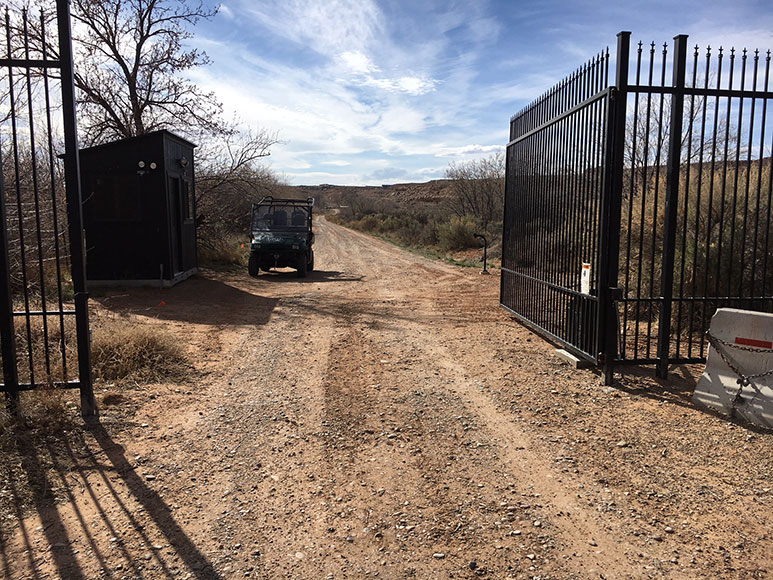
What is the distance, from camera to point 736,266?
751 centimetres

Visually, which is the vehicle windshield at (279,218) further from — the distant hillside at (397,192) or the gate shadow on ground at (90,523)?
the distant hillside at (397,192)

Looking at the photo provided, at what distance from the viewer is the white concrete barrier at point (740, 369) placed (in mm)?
4691

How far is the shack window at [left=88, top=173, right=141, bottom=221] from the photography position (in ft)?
39.0

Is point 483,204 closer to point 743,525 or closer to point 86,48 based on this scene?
point 86,48

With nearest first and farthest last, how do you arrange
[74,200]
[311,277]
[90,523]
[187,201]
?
[90,523] < [74,200] < [187,201] < [311,277]

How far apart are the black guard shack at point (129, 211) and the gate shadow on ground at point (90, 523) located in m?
8.52

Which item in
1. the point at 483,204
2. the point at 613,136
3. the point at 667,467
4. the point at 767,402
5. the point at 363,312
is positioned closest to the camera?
the point at 667,467

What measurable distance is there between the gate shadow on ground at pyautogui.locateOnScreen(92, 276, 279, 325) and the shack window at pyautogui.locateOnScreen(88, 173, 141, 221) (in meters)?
1.58

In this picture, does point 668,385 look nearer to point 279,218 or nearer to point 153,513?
point 153,513


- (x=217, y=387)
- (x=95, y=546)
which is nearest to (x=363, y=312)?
(x=217, y=387)

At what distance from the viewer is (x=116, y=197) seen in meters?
12.0

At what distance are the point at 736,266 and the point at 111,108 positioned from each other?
56.9ft

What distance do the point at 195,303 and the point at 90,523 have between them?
803cm

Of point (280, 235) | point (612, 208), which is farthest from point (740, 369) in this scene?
point (280, 235)
